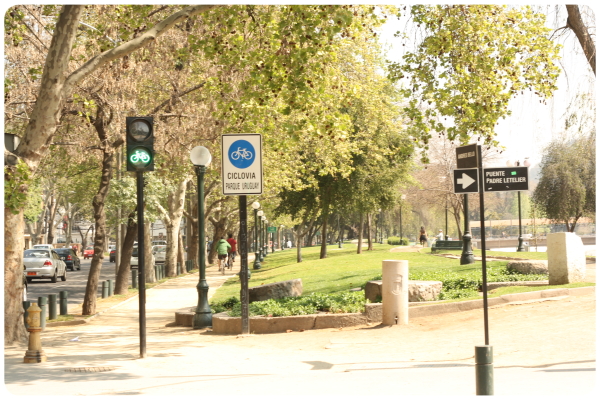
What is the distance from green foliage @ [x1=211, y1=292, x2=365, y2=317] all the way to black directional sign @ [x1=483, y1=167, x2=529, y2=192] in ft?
16.6

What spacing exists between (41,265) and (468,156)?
28153 millimetres

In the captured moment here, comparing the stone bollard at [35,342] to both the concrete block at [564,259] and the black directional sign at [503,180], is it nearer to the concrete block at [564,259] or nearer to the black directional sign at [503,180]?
the black directional sign at [503,180]

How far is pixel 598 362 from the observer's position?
898 cm

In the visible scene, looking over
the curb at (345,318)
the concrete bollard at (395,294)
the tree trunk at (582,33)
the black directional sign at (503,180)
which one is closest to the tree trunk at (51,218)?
the curb at (345,318)

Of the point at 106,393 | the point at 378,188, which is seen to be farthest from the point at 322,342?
A: the point at 378,188

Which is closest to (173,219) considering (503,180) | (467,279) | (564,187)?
(467,279)

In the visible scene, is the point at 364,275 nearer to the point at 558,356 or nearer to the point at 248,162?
the point at 248,162

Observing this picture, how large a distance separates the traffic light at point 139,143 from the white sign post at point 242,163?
7.89 ft

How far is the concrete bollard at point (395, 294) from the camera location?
43.9 ft

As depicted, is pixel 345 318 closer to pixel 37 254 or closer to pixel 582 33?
pixel 582 33

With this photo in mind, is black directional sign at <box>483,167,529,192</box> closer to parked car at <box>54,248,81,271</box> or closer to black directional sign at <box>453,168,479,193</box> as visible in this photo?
black directional sign at <box>453,168,479,193</box>

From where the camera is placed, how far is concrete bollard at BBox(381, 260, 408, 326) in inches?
527

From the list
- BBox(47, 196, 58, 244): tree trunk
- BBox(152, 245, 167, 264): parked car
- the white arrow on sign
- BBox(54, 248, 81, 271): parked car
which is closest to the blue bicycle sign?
the white arrow on sign

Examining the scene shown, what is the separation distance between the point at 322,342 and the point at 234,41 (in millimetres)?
6530
